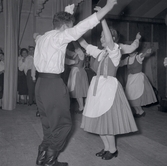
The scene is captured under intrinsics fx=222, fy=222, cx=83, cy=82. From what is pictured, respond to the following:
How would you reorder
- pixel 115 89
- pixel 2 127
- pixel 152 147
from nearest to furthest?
1. pixel 115 89
2. pixel 152 147
3. pixel 2 127

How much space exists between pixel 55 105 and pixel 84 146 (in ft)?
3.04

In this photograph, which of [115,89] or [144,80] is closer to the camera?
[115,89]

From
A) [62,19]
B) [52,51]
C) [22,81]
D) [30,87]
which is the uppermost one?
[62,19]

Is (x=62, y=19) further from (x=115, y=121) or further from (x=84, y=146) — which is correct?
(x=84, y=146)

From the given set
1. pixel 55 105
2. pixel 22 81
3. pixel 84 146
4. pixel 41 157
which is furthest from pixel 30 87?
pixel 55 105

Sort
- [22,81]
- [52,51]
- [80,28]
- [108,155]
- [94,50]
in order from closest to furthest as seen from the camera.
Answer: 1. [80,28]
2. [52,51]
3. [108,155]
4. [94,50]
5. [22,81]

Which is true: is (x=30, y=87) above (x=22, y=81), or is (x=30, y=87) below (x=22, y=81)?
below

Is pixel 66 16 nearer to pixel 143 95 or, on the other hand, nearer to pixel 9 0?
pixel 143 95

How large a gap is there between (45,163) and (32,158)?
300 mm

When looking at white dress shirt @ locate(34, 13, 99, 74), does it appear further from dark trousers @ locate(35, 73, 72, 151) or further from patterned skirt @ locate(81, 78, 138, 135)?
patterned skirt @ locate(81, 78, 138, 135)

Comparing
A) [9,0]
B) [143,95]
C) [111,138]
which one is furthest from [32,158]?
[9,0]

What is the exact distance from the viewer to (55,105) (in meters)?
1.87

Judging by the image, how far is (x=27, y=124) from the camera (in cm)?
365

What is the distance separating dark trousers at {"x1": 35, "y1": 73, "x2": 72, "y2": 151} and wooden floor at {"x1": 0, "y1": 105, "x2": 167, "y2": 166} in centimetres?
35
